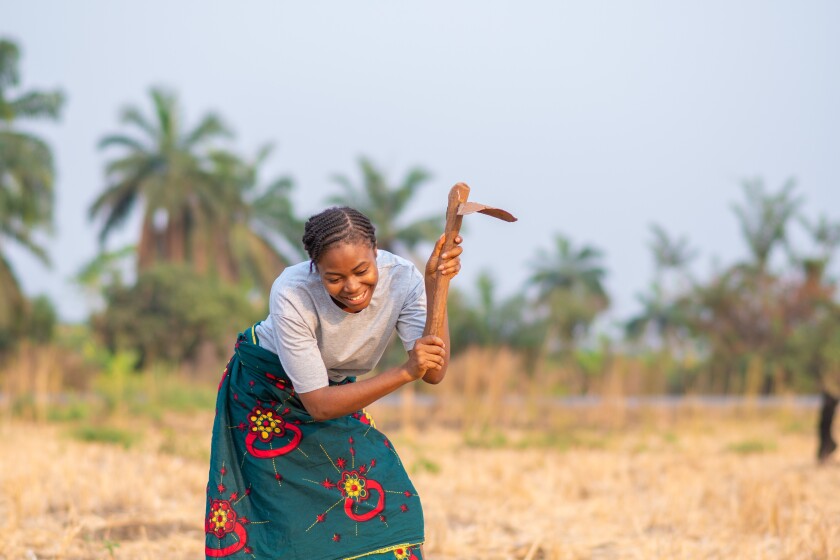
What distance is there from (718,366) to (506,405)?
29.8ft

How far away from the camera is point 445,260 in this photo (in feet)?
10.2

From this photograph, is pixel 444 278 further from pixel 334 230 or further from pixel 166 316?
pixel 166 316

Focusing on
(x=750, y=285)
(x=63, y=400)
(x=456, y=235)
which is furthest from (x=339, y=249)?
(x=750, y=285)

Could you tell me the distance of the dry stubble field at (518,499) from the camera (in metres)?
5.05

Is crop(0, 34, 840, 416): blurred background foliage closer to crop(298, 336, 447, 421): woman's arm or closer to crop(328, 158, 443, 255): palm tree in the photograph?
crop(328, 158, 443, 255): palm tree

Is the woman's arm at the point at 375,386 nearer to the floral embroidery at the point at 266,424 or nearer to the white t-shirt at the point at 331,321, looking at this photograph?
the white t-shirt at the point at 331,321

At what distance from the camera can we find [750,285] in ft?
89.0

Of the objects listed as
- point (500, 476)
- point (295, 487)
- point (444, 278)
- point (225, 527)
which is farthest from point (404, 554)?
point (500, 476)

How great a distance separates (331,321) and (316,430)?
0.40m

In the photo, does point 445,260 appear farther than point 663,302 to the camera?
No

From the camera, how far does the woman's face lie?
303 centimetres

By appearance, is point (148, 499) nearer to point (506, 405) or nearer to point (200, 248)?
point (506, 405)

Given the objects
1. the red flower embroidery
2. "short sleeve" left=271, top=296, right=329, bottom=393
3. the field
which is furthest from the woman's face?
the field

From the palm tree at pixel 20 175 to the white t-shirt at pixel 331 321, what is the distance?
22.5 metres
